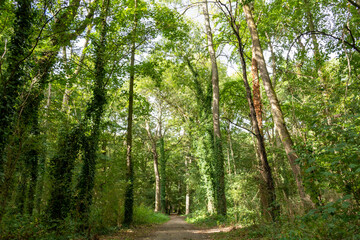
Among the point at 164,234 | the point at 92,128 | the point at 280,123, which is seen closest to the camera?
the point at 280,123

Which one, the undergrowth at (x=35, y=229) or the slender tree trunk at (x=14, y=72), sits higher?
the slender tree trunk at (x=14, y=72)

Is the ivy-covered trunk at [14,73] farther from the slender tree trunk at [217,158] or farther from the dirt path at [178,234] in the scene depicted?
the slender tree trunk at [217,158]

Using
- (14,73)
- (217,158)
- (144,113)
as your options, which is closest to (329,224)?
(14,73)

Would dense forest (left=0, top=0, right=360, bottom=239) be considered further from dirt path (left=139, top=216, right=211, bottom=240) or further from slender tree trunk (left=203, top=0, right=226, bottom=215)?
dirt path (left=139, top=216, right=211, bottom=240)

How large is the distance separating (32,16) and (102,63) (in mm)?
2912

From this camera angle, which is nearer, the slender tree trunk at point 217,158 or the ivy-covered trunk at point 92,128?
the ivy-covered trunk at point 92,128

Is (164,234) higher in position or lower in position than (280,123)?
lower

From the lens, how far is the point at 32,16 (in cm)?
639

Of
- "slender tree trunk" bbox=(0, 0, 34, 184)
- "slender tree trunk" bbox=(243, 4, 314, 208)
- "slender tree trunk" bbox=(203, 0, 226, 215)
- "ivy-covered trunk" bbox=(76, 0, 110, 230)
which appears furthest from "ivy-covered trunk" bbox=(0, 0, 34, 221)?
"slender tree trunk" bbox=(203, 0, 226, 215)

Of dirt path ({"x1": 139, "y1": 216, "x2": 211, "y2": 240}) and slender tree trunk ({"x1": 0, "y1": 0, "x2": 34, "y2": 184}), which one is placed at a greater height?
slender tree trunk ({"x1": 0, "y1": 0, "x2": 34, "y2": 184})

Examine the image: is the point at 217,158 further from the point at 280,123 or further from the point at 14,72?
the point at 14,72

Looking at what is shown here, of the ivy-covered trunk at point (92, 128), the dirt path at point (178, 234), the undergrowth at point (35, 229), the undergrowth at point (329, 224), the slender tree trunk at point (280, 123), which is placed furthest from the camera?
the dirt path at point (178, 234)

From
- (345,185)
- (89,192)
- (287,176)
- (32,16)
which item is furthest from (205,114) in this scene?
(345,185)

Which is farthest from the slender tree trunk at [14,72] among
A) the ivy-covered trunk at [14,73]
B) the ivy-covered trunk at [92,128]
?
the ivy-covered trunk at [92,128]
